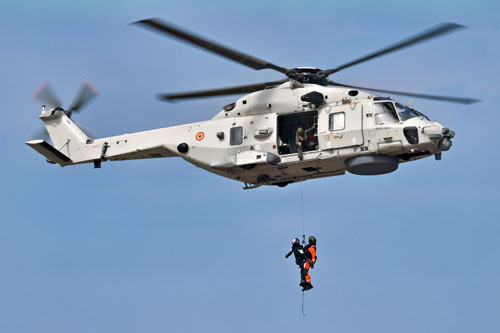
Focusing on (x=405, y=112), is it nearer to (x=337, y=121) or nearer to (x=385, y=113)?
(x=385, y=113)

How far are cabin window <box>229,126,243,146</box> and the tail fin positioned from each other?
569cm

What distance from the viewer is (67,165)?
29.7m

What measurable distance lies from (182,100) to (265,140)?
3009 millimetres

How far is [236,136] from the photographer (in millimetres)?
26641

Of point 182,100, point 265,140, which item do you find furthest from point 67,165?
point 265,140

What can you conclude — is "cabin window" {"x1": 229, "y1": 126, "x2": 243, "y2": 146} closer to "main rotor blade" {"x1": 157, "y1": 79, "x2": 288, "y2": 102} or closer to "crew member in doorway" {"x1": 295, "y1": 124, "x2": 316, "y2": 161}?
"main rotor blade" {"x1": 157, "y1": 79, "x2": 288, "y2": 102}

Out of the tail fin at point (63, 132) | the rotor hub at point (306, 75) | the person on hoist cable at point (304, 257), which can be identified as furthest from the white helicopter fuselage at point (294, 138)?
the person on hoist cable at point (304, 257)

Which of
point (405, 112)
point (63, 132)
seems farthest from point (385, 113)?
point (63, 132)

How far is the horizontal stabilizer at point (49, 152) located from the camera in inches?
1106

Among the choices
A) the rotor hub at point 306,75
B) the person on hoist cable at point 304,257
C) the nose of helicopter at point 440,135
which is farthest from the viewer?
the rotor hub at point 306,75

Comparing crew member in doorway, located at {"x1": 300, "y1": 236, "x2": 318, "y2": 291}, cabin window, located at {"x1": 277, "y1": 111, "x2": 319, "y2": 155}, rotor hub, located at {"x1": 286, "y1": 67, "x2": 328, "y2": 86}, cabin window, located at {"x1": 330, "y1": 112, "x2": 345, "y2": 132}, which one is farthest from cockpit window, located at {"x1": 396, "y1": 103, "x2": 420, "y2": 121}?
crew member in doorway, located at {"x1": 300, "y1": 236, "x2": 318, "y2": 291}

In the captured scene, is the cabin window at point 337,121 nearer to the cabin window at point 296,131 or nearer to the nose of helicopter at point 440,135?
the cabin window at point 296,131

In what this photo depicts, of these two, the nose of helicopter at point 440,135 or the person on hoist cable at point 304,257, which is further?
A: the person on hoist cable at point 304,257

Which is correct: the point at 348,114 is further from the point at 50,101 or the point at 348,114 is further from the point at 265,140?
the point at 50,101
